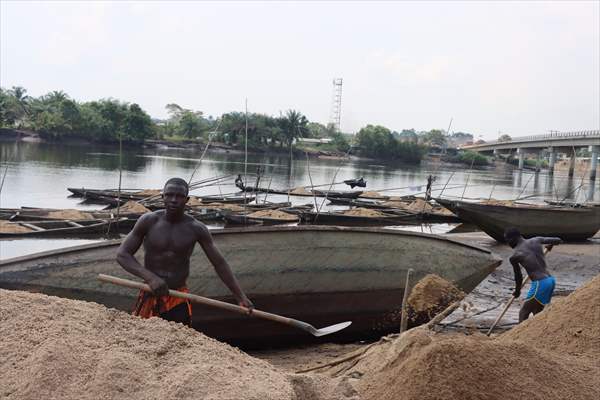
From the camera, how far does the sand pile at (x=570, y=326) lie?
5.33 meters

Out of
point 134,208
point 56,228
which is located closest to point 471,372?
point 56,228

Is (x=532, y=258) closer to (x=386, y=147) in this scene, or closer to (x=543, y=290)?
(x=543, y=290)

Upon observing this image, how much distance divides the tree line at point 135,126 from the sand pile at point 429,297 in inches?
1942

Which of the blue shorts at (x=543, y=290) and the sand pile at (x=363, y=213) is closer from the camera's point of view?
the blue shorts at (x=543, y=290)

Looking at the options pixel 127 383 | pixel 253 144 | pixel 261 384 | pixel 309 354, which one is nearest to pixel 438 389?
pixel 261 384

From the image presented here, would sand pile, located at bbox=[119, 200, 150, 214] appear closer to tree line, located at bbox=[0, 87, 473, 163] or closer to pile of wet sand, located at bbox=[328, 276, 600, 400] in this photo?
pile of wet sand, located at bbox=[328, 276, 600, 400]

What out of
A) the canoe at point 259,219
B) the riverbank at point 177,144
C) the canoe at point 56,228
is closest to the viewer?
the canoe at point 56,228

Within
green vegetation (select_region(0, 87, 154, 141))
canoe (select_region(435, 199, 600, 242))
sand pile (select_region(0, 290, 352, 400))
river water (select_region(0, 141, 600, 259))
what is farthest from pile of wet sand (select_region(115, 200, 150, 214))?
green vegetation (select_region(0, 87, 154, 141))

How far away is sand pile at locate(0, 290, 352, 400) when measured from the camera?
8.71 feet

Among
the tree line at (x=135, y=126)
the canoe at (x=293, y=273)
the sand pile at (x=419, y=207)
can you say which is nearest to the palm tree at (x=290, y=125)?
the tree line at (x=135, y=126)

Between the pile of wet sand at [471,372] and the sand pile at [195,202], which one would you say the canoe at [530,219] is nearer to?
the sand pile at [195,202]

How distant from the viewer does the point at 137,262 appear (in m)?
4.13

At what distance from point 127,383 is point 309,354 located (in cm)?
414

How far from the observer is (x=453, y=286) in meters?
7.33
